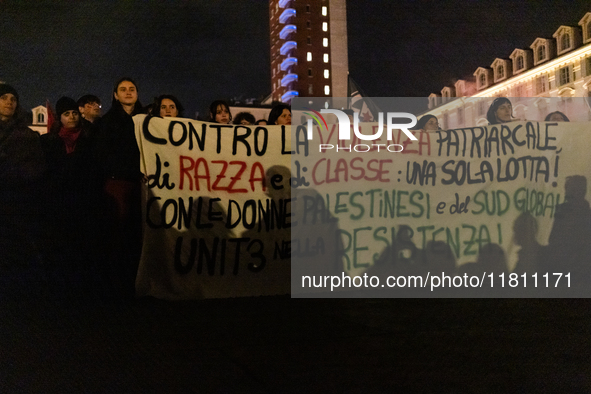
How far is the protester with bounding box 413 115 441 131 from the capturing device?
5533 millimetres

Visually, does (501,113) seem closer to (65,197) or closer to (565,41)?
(65,197)

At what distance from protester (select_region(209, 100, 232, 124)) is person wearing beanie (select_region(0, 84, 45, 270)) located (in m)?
1.66

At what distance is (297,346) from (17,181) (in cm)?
348

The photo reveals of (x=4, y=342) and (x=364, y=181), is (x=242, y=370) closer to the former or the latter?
(x=4, y=342)

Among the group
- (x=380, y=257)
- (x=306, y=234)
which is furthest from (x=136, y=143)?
(x=380, y=257)

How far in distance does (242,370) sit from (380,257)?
2374 mm

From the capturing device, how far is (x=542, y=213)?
4828 millimetres

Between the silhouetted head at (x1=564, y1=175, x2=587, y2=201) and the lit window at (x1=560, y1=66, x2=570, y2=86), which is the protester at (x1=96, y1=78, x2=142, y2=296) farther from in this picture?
the lit window at (x1=560, y1=66, x2=570, y2=86)

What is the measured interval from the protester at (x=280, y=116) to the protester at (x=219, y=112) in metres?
0.43

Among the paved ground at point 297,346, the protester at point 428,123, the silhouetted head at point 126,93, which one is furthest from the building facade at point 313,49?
the paved ground at point 297,346

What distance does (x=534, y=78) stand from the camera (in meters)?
36.1

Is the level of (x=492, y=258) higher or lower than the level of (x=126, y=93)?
lower

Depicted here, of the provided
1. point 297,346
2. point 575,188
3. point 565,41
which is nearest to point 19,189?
point 297,346

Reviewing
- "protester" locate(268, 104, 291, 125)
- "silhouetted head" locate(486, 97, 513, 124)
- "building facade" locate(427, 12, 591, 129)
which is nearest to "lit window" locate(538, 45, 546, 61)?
"building facade" locate(427, 12, 591, 129)
